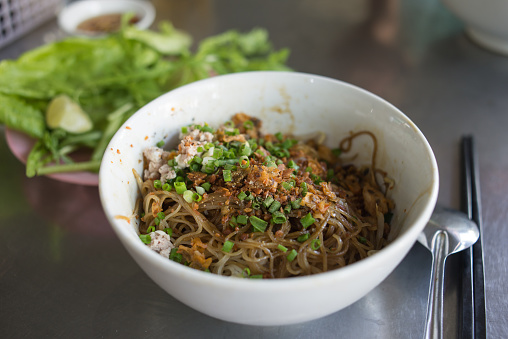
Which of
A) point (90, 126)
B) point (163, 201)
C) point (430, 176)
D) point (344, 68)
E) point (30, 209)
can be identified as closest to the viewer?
point (430, 176)

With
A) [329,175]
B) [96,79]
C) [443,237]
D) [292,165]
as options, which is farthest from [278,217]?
[96,79]

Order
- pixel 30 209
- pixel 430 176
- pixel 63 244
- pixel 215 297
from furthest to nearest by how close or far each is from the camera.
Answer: pixel 30 209
pixel 63 244
pixel 430 176
pixel 215 297

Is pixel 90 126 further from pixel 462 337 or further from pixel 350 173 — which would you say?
pixel 462 337

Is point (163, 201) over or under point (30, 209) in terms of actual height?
over

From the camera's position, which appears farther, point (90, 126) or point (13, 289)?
point (90, 126)

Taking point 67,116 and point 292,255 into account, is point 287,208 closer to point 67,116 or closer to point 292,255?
point 292,255

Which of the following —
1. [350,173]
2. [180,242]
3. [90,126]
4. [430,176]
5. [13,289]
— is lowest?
[13,289]

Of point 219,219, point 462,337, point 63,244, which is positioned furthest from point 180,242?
point 462,337
